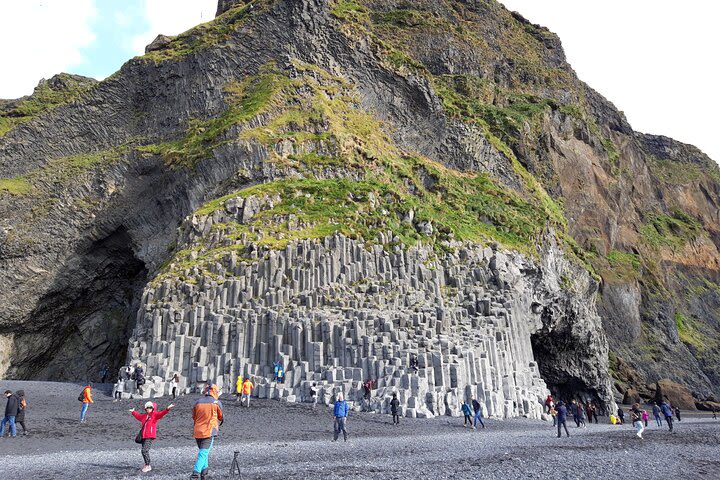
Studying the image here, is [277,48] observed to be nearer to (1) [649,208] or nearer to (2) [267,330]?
(2) [267,330]

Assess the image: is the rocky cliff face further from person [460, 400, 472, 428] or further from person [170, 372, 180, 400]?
person [460, 400, 472, 428]

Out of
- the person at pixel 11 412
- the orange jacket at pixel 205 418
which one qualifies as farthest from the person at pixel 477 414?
the person at pixel 11 412

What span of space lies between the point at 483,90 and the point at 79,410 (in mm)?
48243

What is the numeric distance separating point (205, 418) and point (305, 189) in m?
27.1

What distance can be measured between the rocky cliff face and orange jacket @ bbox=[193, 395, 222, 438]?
16612 millimetres

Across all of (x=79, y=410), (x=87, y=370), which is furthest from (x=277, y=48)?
(x=79, y=410)

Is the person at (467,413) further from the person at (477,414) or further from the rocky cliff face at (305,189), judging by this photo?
the rocky cliff face at (305,189)

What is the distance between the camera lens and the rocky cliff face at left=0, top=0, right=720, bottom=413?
106 ft

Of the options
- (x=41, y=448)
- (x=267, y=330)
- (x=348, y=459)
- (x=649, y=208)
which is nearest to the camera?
(x=348, y=459)

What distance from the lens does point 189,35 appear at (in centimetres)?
5388

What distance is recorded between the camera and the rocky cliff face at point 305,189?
106 ft

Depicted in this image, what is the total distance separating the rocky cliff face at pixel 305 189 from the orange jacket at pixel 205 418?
1661 centimetres

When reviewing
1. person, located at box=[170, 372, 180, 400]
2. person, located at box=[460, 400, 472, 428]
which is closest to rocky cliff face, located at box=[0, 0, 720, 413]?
person, located at box=[170, 372, 180, 400]

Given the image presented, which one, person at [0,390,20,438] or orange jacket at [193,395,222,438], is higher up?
person at [0,390,20,438]
